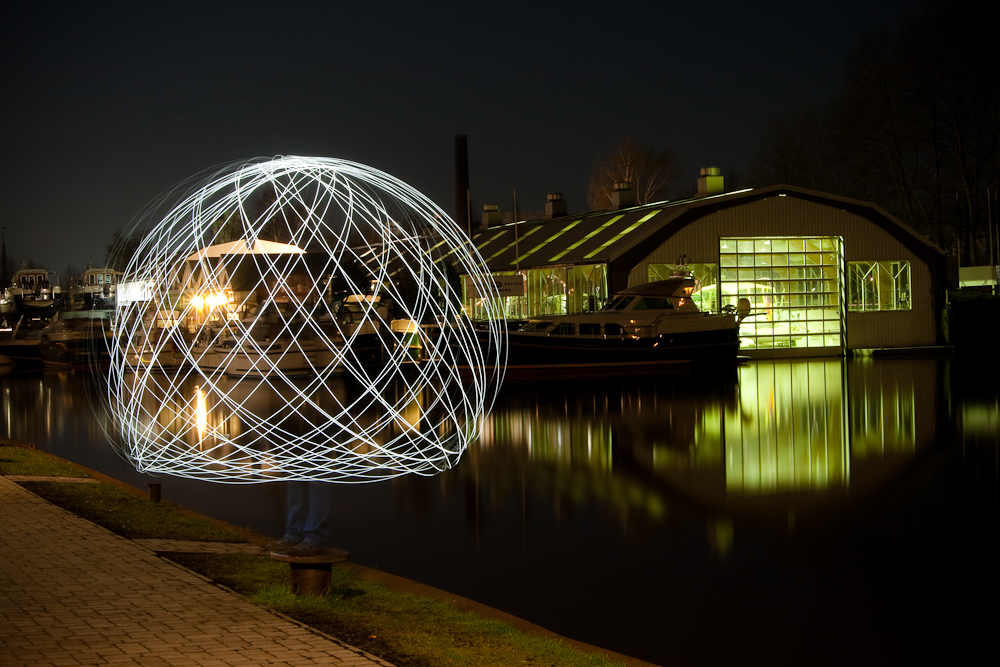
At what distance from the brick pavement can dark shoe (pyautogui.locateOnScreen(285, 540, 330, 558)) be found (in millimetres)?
406

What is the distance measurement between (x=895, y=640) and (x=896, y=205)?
45.2 m

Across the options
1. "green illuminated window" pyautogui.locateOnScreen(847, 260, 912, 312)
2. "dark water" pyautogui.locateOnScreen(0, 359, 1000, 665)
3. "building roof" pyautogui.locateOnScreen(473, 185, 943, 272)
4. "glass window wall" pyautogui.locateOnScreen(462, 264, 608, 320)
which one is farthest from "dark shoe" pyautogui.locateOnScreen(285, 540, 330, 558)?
"green illuminated window" pyautogui.locateOnScreen(847, 260, 912, 312)

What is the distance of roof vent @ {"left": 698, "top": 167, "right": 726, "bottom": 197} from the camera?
1576 inches

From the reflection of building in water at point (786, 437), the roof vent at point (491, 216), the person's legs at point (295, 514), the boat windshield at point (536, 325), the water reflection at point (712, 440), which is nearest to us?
the person's legs at point (295, 514)

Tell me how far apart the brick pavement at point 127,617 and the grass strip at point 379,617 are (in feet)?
0.67

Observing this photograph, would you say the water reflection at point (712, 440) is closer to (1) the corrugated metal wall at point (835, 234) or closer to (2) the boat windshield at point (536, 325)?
(2) the boat windshield at point (536, 325)

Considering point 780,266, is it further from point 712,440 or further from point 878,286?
point 712,440

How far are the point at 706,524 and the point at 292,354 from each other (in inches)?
531

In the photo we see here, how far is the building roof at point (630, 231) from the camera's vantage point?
112ft

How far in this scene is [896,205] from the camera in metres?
47.9

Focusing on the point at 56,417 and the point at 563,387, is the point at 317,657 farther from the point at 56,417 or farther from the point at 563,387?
the point at 563,387

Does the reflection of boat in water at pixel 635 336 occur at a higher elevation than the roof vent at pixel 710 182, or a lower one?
lower

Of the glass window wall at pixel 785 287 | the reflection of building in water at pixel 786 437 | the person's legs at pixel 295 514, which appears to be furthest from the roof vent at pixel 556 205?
the person's legs at pixel 295 514

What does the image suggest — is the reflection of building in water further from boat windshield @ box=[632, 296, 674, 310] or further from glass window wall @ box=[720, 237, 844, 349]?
glass window wall @ box=[720, 237, 844, 349]
